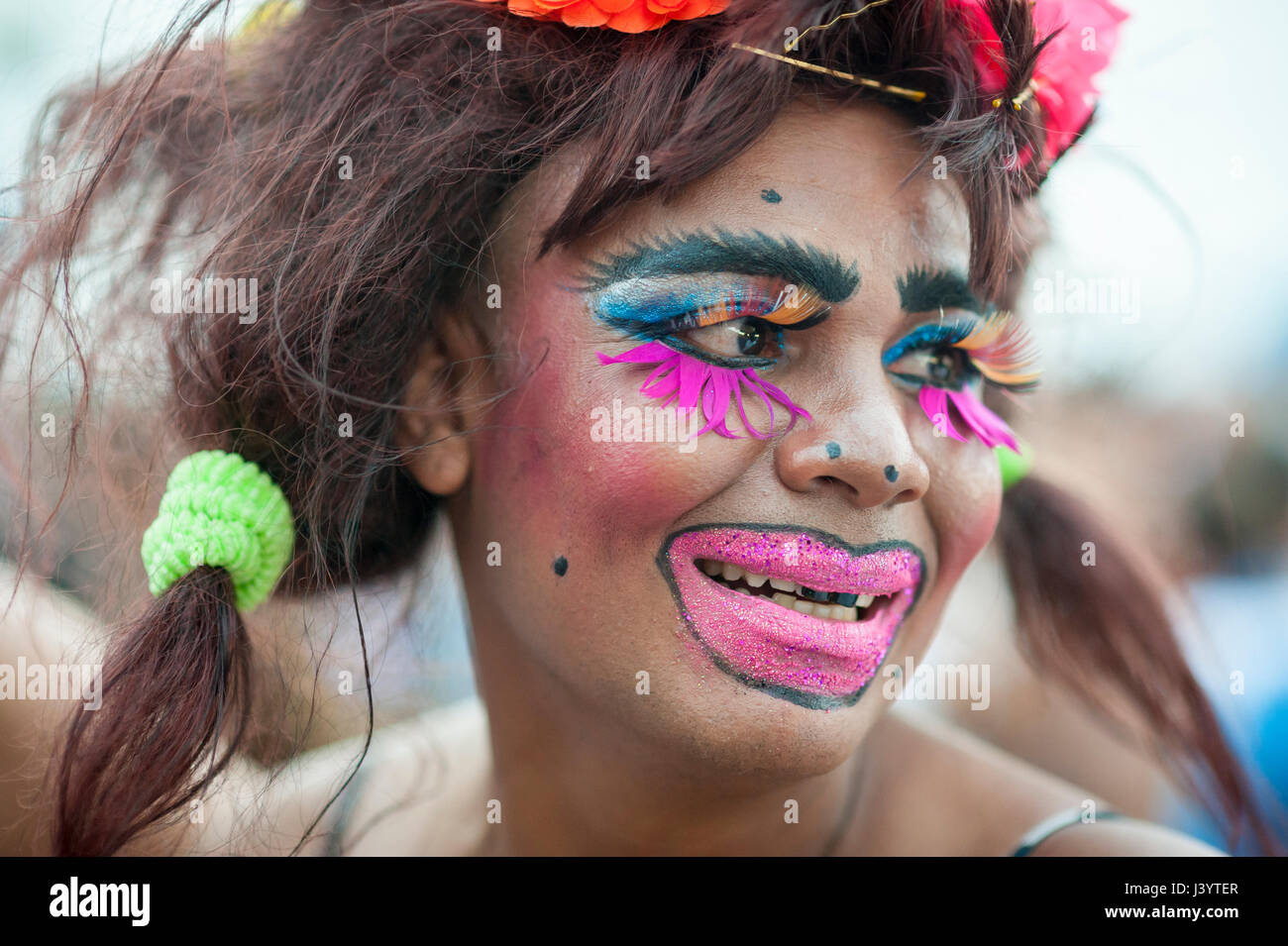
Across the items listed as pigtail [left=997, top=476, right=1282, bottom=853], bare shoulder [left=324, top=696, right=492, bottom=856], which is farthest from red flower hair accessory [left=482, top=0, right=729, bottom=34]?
pigtail [left=997, top=476, right=1282, bottom=853]

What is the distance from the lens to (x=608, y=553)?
59.3 inches

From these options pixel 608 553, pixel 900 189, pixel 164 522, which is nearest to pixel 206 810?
pixel 164 522

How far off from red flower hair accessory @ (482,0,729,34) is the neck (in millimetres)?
989

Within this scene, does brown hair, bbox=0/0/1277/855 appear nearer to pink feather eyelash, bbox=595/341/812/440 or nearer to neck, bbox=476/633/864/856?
pink feather eyelash, bbox=595/341/812/440

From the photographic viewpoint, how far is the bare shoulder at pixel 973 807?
1758 millimetres

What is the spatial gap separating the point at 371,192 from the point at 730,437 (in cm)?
70

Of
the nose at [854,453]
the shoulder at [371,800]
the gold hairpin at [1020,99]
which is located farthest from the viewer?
the shoulder at [371,800]

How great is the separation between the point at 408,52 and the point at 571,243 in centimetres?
46

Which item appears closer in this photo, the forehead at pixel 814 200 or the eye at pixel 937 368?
the forehead at pixel 814 200

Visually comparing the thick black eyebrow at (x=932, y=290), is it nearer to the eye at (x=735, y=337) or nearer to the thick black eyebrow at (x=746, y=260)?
the thick black eyebrow at (x=746, y=260)

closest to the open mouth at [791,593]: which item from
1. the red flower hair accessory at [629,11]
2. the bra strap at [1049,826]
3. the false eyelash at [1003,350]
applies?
the false eyelash at [1003,350]

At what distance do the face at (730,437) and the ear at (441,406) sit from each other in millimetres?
104

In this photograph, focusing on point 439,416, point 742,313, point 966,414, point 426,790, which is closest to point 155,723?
point 439,416

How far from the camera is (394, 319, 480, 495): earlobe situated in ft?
5.43
